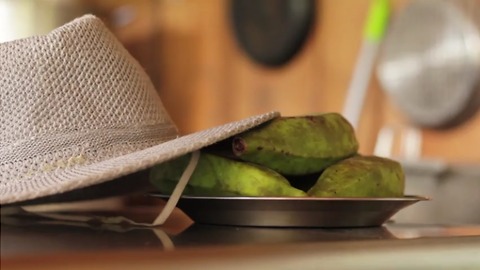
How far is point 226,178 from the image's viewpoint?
53cm

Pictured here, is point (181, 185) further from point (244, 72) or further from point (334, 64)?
point (244, 72)

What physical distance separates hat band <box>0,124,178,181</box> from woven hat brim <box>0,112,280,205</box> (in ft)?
0.05

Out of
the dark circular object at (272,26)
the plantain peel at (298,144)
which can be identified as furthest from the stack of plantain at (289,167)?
the dark circular object at (272,26)

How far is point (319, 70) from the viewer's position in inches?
66.4

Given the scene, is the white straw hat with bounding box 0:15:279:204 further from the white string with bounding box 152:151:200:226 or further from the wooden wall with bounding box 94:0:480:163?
the wooden wall with bounding box 94:0:480:163

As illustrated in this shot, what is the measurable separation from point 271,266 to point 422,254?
0.10 metres

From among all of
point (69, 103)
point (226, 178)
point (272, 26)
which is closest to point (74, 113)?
point (69, 103)

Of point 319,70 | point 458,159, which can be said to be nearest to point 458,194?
point 458,159

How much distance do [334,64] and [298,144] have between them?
3.73 ft

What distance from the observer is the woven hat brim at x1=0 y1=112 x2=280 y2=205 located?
435 mm

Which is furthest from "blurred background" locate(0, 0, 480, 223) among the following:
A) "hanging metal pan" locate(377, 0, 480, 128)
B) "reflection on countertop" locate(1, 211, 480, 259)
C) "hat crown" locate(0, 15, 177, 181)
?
"reflection on countertop" locate(1, 211, 480, 259)

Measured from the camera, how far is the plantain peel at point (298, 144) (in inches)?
20.2

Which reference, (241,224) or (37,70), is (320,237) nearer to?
(241,224)

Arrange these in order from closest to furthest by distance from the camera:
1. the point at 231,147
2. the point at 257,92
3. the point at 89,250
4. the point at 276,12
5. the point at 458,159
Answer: the point at 89,250 < the point at 231,147 < the point at 458,159 < the point at 276,12 < the point at 257,92
